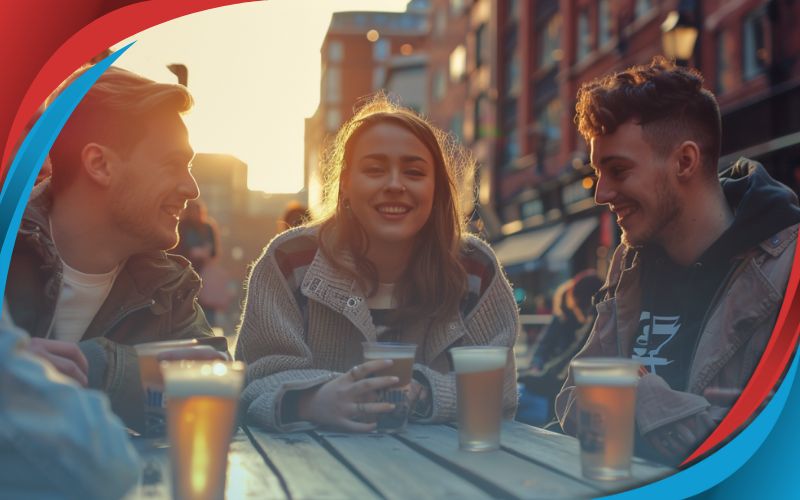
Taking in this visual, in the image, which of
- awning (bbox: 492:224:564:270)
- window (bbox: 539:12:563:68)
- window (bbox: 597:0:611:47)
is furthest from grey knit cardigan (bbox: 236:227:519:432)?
awning (bbox: 492:224:564:270)

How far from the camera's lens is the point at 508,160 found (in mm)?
13531

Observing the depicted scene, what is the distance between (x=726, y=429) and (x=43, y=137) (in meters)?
1.42

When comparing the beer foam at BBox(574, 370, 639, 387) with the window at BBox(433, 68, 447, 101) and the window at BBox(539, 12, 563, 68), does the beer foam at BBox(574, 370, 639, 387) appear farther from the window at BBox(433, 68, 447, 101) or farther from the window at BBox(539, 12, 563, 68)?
the window at BBox(433, 68, 447, 101)

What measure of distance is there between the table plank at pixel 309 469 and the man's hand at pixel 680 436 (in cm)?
63

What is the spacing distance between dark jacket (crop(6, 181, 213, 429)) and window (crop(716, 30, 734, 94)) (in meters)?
6.19

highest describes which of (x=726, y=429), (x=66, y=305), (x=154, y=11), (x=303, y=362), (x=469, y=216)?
(x=154, y=11)

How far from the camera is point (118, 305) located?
1813mm

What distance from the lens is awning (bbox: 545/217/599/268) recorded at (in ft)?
34.4

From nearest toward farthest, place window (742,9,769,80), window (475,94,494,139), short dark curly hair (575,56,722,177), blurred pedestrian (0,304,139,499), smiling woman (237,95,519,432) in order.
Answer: blurred pedestrian (0,304,139,499), short dark curly hair (575,56,722,177), smiling woman (237,95,519,432), window (742,9,769,80), window (475,94,494,139)

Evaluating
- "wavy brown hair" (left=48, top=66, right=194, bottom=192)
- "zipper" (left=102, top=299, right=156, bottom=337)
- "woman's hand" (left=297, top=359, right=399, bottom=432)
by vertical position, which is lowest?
"woman's hand" (left=297, top=359, right=399, bottom=432)

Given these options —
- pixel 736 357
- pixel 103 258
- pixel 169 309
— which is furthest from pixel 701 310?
pixel 103 258

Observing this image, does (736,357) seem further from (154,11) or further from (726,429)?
(154,11)

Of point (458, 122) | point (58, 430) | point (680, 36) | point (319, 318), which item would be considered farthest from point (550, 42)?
point (58, 430)

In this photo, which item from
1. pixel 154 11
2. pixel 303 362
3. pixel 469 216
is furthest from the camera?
pixel 469 216
